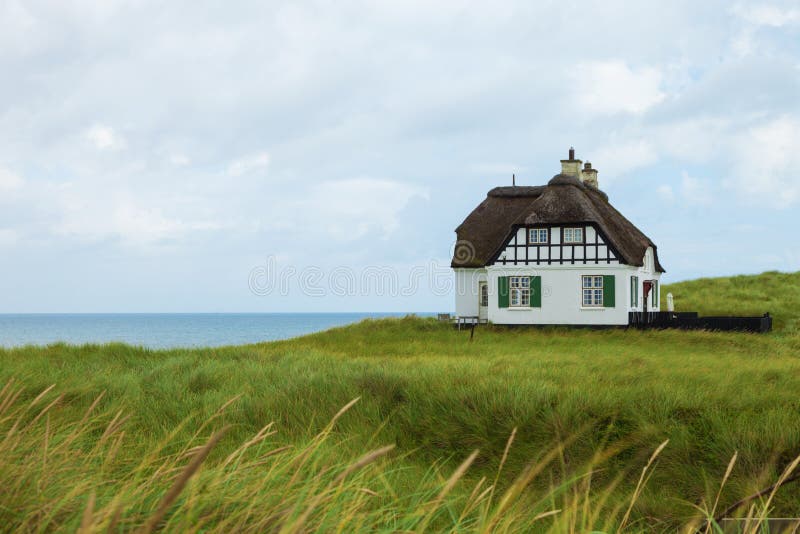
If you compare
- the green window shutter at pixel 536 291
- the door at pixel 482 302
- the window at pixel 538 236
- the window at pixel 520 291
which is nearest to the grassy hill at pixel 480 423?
the green window shutter at pixel 536 291

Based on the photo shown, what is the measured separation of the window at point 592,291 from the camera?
80.2 ft

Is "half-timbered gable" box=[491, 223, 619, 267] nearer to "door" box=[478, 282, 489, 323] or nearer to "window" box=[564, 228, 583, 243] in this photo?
"window" box=[564, 228, 583, 243]

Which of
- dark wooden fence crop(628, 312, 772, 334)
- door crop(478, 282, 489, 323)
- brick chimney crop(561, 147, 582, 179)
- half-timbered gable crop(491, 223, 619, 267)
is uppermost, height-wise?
brick chimney crop(561, 147, 582, 179)

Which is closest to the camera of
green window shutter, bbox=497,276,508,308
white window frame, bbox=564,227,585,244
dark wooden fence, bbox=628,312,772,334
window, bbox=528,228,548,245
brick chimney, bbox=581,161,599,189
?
dark wooden fence, bbox=628,312,772,334

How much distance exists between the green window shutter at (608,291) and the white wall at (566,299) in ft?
0.45

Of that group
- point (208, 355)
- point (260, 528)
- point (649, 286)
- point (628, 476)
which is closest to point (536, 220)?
point (649, 286)

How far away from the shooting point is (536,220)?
970 inches

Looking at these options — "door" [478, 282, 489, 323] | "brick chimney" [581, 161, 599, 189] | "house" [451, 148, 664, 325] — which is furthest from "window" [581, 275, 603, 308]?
"brick chimney" [581, 161, 599, 189]

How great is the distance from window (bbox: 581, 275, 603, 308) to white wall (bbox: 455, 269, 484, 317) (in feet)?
14.4

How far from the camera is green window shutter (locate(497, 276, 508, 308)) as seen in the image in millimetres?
25188

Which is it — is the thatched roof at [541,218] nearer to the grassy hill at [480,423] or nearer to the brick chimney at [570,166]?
the brick chimney at [570,166]

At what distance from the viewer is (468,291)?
89.8 feet

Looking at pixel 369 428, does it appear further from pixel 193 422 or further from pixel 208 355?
pixel 208 355

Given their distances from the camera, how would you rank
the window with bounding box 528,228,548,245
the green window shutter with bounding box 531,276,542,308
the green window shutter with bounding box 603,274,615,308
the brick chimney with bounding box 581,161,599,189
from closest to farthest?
the green window shutter with bounding box 603,274,615,308, the green window shutter with bounding box 531,276,542,308, the window with bounding box 528,228,548,245, the brick chimney with bounding box 581,161,599,189
